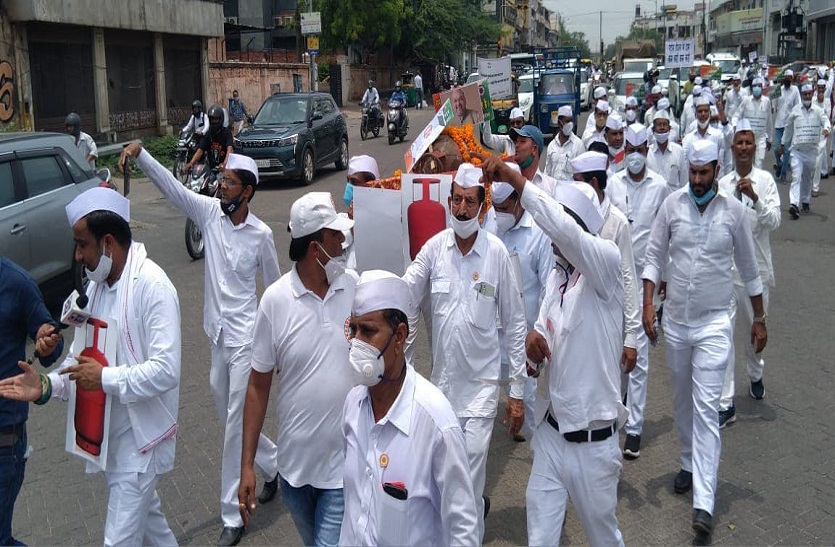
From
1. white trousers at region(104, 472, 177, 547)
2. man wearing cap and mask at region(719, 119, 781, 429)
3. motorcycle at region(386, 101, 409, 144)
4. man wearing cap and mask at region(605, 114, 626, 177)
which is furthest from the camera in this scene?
motorcycle at region(386, 101, 409, 144)

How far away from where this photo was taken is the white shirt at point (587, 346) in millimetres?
3805

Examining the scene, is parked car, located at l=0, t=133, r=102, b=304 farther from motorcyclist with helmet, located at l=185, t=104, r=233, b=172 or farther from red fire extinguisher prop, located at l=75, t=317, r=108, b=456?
red fire extinguisher prop, located at l=75, t=317, r=108, b=456


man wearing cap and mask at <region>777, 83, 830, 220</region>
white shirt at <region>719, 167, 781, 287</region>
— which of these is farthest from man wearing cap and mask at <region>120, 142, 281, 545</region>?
man wearing cap and mask at <region>777, 83, 830, 220</region>

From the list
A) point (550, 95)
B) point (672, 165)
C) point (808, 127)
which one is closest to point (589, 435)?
point (672, 165)

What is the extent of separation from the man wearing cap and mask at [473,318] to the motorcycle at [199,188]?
8.13 m

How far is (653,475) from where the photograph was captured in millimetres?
5734

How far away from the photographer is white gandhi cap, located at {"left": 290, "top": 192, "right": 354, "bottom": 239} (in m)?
3.74

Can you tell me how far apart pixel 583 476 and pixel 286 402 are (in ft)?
4.47

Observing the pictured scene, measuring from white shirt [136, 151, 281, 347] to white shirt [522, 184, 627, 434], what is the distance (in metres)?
1.93

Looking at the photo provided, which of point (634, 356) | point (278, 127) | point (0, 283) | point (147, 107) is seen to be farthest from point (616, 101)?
point (0, 283)

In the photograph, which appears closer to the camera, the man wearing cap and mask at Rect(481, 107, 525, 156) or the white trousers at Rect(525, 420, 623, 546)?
the white trousers at Rect(525, 420, 623, 546)

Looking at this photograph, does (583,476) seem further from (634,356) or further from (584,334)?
(634,356)

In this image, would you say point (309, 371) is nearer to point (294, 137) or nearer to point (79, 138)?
point (79, 138)

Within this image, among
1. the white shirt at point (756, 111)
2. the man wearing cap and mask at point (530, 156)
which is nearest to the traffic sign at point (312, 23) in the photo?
the white shirt at point (756, 111)
